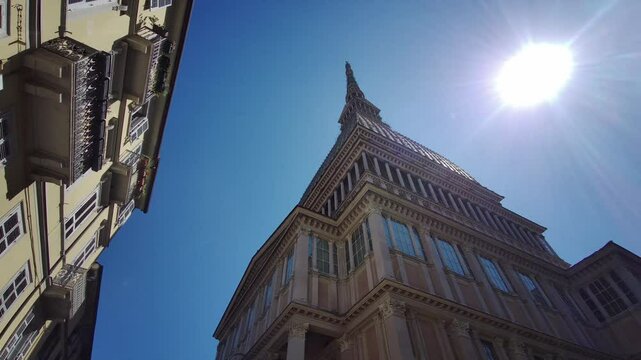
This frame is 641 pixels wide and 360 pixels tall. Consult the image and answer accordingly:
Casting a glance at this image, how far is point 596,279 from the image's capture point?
29.7 metres

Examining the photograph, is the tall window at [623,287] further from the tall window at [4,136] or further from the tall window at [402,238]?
the tall window at [4,136]

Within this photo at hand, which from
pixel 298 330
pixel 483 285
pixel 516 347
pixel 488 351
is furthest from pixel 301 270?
pixel 516 347

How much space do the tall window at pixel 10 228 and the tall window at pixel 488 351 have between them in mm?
21988

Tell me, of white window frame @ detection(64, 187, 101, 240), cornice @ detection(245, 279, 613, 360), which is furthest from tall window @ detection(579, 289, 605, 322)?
white window frame @ detection(64, 187, 101, 240)

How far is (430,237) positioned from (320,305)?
930 cm

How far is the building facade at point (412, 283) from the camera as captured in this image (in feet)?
57.1

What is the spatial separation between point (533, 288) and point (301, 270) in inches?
770

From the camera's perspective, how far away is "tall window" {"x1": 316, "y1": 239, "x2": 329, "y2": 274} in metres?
21.7

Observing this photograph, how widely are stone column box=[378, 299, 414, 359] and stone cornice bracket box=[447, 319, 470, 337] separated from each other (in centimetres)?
349

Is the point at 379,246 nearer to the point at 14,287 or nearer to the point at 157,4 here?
the point at 14,287

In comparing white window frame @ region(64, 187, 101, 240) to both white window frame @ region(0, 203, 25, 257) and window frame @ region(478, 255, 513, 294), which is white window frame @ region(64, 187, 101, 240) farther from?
window frame @ region(478, 255, 513, 294)

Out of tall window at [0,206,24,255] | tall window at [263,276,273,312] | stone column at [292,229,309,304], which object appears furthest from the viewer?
tall window at [263,276,273,312]

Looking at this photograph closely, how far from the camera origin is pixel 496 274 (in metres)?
24.8

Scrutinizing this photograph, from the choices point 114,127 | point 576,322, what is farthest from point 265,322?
point 576,322
